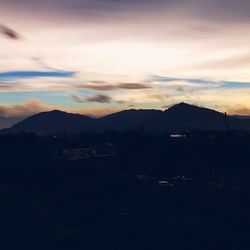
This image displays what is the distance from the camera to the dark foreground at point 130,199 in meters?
105

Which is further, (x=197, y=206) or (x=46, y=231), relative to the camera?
(x=197, y=206)

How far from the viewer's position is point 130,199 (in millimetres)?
135375

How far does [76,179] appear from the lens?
15750cm

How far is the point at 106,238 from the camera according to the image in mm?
105062

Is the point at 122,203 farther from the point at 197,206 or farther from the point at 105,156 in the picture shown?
the point at 105,156

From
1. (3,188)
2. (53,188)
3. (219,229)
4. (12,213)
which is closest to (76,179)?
(53,188)

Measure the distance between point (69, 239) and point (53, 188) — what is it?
4550 centimetres

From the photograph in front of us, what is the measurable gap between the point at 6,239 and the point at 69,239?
13691mm

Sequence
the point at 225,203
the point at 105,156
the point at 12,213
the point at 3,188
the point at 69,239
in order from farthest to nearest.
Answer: the point at 105,156
the point at 3,188
the point at 225,203
the point at 12,213
the point at 69,239

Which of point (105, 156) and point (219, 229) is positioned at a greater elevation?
point (105, 156)

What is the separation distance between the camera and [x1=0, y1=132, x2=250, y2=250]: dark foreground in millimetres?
104625

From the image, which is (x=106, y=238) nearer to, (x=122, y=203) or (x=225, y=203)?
(x=122, y=203)

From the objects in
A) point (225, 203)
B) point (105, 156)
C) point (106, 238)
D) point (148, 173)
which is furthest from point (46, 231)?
point (105, 156)

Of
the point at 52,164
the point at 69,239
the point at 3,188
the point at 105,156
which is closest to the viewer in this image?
the point at 69,239
